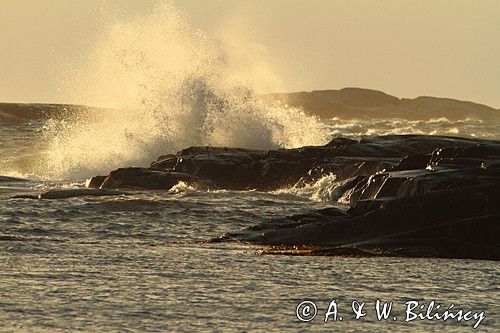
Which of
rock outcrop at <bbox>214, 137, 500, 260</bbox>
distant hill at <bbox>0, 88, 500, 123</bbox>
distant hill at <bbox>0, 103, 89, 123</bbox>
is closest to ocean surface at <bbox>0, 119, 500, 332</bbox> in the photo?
rock outcrop at <bbox>214, 137, 500, 260</bbox>

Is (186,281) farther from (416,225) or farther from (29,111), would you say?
(29,111)

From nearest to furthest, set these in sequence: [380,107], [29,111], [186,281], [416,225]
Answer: [186,281] → [416,225] → [29,111] → [380,107]

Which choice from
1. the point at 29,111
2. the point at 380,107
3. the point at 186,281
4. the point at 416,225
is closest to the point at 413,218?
the point at 416,225

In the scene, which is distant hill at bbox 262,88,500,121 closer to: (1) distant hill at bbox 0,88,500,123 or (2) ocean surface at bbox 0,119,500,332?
(1) distant hill at bbox 0,88,500,123

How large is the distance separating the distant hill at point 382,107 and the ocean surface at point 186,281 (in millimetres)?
125320

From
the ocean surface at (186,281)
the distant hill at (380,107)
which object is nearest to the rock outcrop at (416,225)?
the ocean surface at (186,281)

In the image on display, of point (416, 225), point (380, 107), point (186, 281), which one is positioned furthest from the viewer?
point (380, 107)

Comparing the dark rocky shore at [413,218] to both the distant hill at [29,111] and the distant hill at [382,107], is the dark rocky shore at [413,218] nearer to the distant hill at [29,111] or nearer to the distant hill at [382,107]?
the distant hill at [29,111]

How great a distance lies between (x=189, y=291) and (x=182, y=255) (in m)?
3.12

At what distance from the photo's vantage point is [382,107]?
520 feet

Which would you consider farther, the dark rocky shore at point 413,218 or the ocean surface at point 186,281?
the dark rocky shore at point 413,218

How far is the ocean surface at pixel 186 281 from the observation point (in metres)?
8.34

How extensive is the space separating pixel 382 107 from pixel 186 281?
490 feet

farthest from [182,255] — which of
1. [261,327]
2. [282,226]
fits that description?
[261,327]
